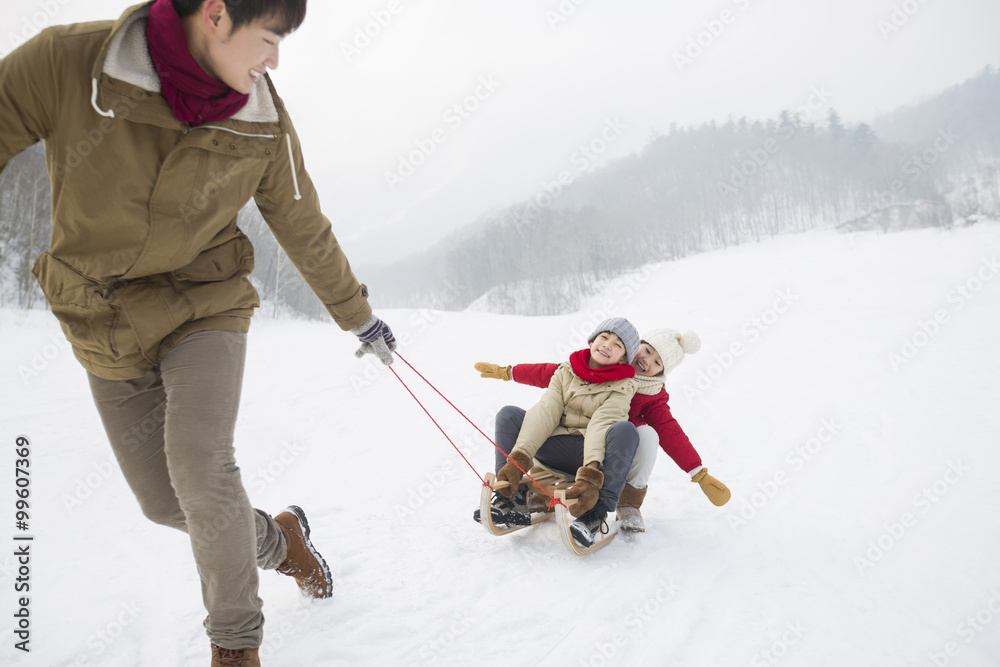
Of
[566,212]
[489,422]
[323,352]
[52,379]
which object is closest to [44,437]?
[52,379]

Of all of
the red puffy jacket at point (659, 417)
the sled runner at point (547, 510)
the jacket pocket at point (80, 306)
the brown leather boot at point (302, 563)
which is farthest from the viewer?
the red puffy jacket at point (659, 417)

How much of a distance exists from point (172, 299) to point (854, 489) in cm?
379

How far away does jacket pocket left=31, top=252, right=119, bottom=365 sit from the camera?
133 cm

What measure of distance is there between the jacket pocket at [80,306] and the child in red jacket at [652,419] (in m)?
2.02

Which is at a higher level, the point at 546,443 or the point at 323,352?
the point at 546,443

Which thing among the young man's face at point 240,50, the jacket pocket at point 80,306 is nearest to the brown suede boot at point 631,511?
the jacket pocket at point 80,306

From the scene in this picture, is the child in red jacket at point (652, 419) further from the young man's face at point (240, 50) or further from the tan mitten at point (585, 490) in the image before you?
the young man's face at point (240, 50)

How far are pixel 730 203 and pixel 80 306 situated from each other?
5737 cm

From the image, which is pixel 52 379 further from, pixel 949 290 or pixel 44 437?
pixel 949 290

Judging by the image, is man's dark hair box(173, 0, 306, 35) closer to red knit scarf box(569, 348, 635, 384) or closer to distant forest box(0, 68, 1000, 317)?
red knit scarf box(569, 348, 635, 384)

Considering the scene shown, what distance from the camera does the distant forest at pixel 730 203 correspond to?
41094 mm

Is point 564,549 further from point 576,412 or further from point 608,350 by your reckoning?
point 608,350

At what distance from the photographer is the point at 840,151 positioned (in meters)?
54.6

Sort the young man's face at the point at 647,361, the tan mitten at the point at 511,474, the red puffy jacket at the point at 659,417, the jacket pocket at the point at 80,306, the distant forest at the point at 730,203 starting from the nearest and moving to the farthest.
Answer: the jacket pocket at the point at 80,306 → the tan mitten at the point at 511,474 → the red puffy jacket at the point at 659,417 → the young man's face at the point at 647,361 → the distant forest at the point at 730,203
